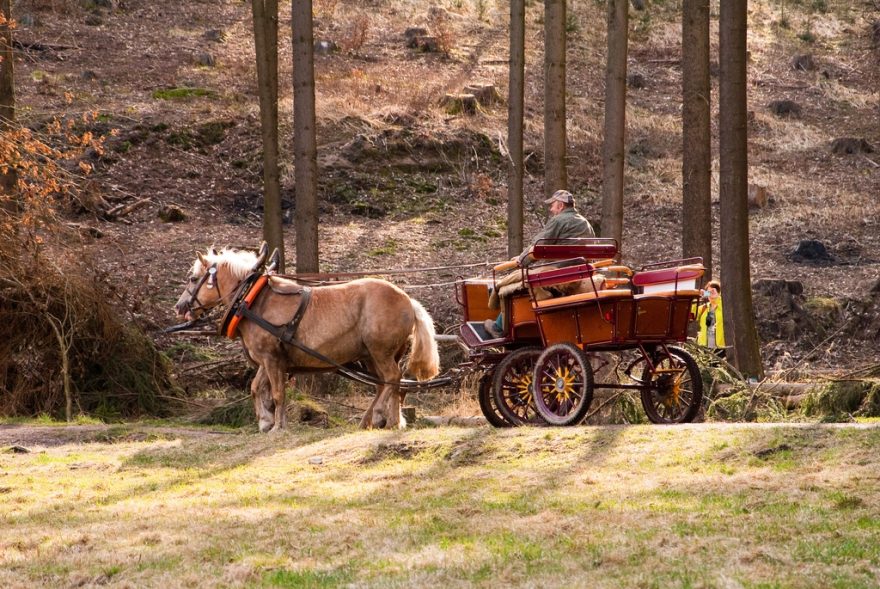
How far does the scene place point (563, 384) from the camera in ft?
40.7

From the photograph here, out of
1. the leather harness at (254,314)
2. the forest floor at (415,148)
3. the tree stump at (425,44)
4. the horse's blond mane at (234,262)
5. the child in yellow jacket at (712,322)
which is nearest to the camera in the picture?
the leather harness at (254,314)

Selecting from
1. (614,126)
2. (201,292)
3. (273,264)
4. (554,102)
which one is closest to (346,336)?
(273,264)

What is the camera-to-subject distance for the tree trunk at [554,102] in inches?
791

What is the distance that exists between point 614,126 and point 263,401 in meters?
7.69

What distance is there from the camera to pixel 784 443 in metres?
10.2

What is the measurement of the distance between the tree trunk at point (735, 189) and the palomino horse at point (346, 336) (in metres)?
4.13

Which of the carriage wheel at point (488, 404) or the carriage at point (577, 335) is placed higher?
the carriage at point (577, 335)

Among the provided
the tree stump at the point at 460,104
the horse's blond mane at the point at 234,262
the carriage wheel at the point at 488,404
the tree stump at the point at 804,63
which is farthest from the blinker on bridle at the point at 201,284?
the tree stump at the point at 804,63

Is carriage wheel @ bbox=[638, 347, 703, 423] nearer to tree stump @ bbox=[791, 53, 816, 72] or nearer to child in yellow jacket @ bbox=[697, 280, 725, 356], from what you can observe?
child in yellow jacket @ bbox=[697, 280, 725, 356]

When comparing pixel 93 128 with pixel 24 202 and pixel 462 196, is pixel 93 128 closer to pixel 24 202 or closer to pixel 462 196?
pixel 462 196

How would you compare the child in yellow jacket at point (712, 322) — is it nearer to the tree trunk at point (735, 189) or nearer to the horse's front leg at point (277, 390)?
the tree trunk at point (735, 189)

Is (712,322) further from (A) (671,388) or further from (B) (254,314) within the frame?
(B) (254,314)

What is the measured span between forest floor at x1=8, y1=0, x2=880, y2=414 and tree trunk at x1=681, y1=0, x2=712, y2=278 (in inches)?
129

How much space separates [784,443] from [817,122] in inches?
1212
